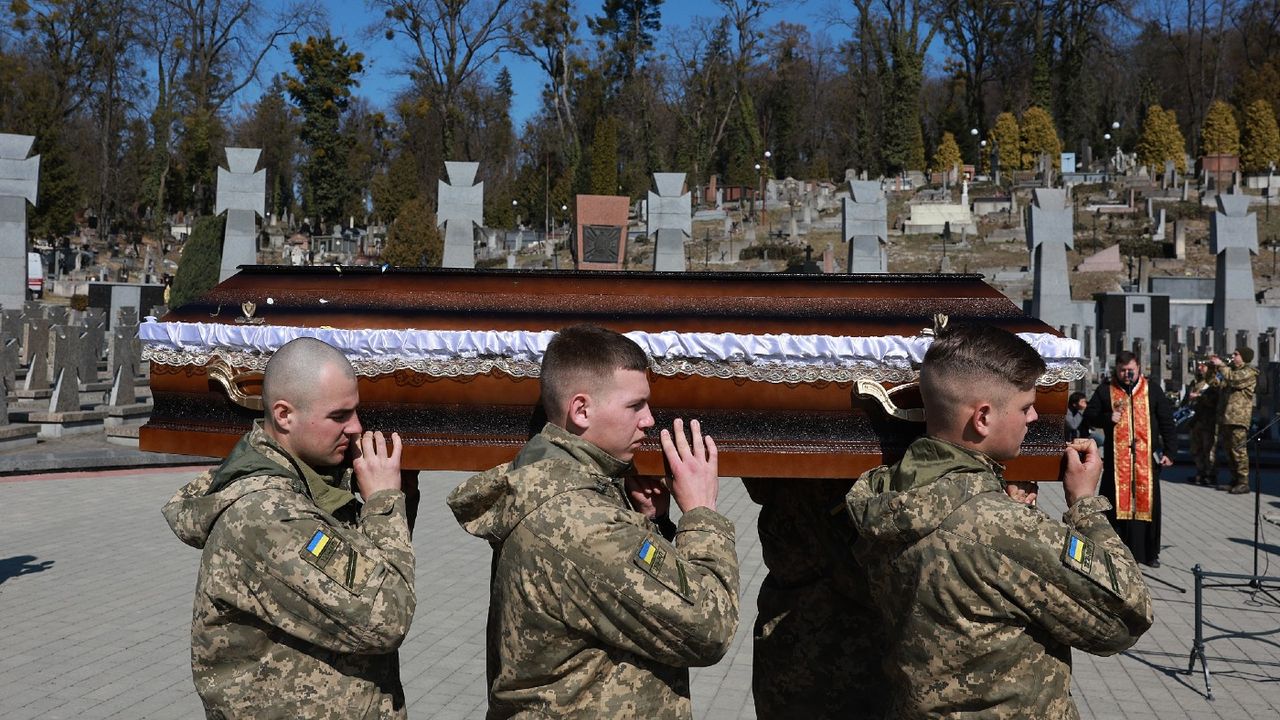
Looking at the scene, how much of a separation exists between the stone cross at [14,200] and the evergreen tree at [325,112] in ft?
123

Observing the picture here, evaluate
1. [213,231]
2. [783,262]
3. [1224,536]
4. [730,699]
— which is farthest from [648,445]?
[783,262]

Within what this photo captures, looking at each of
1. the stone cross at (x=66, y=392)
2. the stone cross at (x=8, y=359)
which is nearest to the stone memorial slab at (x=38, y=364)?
the stone cross at (x=8, y=359)

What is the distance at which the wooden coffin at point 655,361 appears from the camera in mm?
2918

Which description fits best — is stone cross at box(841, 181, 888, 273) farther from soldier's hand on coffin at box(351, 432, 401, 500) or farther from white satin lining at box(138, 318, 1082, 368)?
soldier's hand on coffin at box(351, 432, 401, 500)

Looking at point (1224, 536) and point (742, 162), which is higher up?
point (742, 162)

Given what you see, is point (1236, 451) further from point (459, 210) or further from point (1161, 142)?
point (1161, 142)

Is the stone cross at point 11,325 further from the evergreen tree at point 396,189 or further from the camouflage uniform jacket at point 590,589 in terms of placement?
the evergreen tree at point 396,189

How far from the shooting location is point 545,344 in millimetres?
2971

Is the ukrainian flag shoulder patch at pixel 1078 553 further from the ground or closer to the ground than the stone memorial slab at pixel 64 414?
further from the ground

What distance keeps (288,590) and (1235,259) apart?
22611 mm

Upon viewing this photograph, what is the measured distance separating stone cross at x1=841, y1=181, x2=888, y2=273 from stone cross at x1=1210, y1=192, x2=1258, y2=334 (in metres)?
7.41

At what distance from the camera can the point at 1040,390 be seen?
9.47 feet

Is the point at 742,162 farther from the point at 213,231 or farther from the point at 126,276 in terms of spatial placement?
the point at 213,231

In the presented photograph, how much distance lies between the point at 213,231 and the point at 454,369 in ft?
77.1
